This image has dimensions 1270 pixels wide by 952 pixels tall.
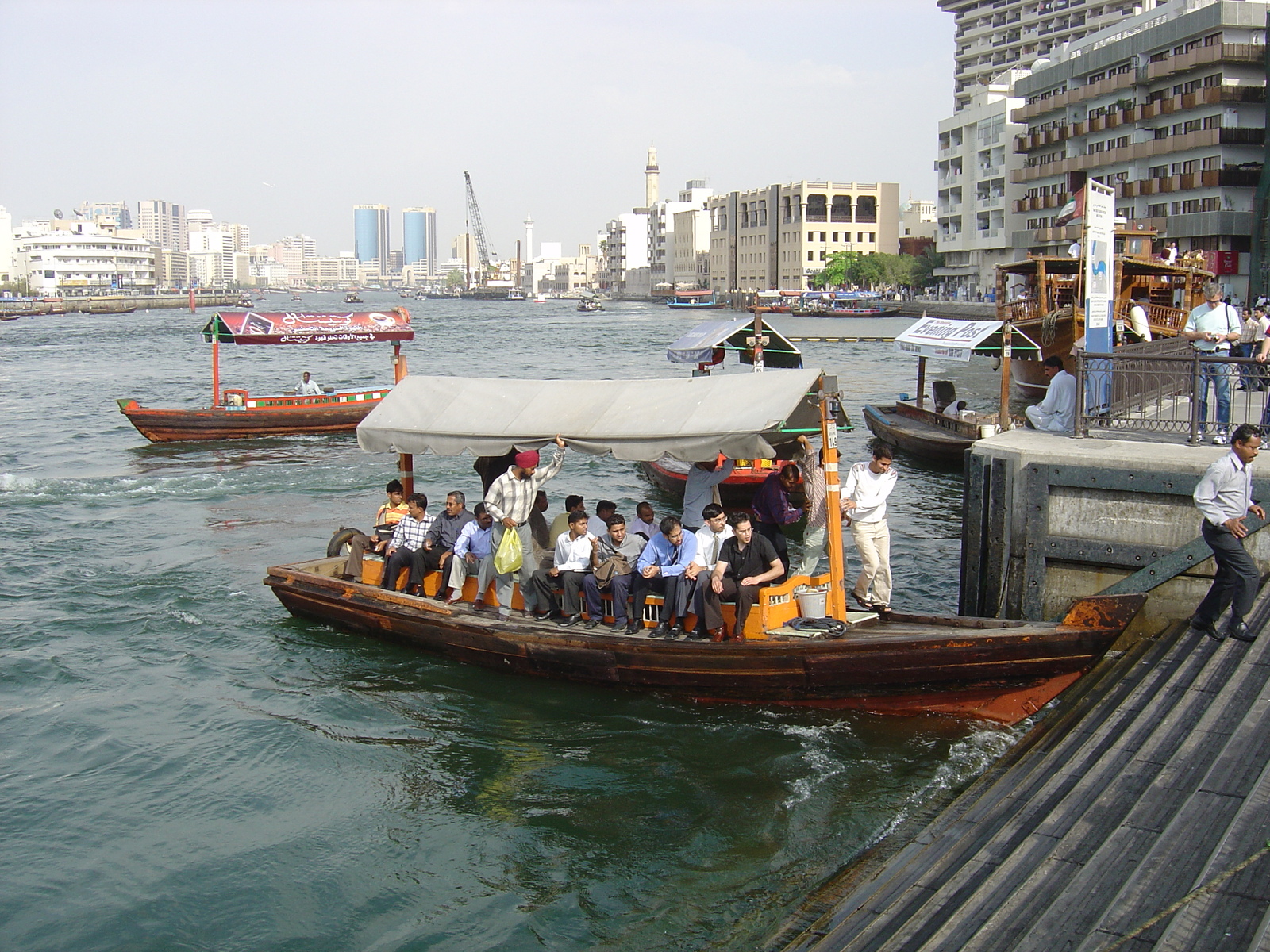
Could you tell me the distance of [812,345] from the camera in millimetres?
A: 66562

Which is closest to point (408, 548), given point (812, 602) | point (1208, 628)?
point (812, 602)

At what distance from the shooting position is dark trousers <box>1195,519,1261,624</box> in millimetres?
8422

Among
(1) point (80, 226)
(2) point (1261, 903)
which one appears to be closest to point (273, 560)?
(2) point (1261, 903)

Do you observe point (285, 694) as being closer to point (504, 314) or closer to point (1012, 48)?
point (1012, 48)

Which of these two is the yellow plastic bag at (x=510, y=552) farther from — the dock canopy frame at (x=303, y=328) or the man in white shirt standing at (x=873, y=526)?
the dock canopy frame at (x=303, y=328)

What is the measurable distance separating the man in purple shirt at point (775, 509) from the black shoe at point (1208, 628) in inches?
136

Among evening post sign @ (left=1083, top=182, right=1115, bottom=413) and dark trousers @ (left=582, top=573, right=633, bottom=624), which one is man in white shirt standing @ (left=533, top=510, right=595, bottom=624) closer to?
dark trousers @ (left=582, top=573, right=633, bottom=624)

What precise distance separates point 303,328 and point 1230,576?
2401 cm

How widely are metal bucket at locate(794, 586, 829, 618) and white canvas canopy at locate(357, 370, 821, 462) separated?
137cm

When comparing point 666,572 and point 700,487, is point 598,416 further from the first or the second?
point 666,572

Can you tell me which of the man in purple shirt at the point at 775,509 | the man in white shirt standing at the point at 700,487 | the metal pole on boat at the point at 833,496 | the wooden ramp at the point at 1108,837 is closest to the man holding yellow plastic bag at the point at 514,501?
the man in white shirt standing at the point at 700,487

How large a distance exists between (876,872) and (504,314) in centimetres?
13560

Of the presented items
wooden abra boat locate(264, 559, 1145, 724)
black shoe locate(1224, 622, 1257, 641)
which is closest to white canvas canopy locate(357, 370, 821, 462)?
wooden abra boat locate(264, 559, 1145, 724)

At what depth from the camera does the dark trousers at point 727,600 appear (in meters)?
9.79
